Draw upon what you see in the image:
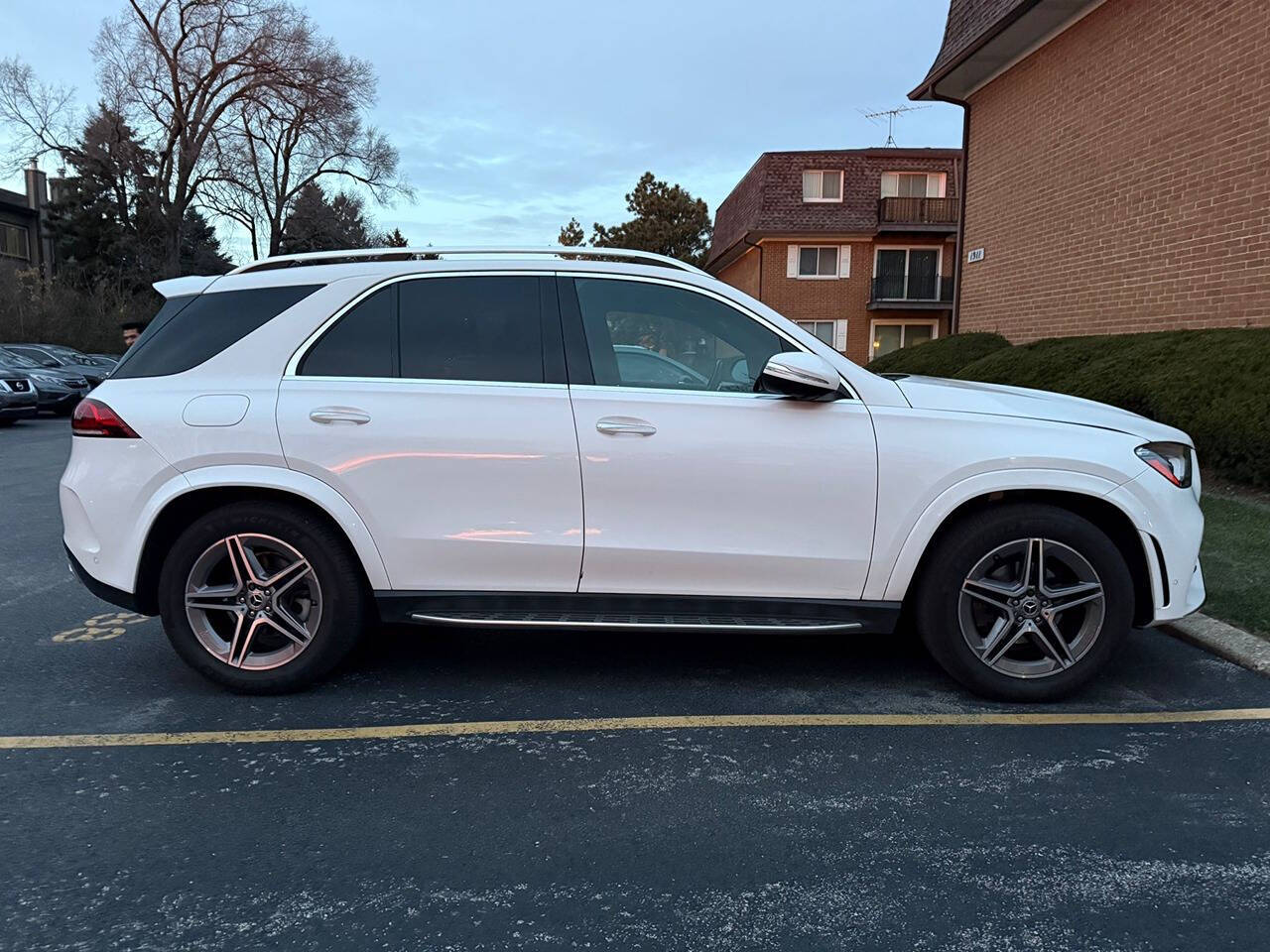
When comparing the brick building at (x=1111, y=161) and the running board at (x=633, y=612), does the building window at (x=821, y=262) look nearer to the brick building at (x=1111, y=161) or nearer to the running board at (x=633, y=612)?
the brick building at (x=1111, y=161)

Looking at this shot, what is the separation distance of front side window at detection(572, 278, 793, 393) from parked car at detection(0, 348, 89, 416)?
18933mm

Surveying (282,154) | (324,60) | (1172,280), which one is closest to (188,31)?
(324,60)

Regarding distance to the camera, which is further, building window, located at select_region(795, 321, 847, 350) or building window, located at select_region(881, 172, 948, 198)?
building window, located at select_region(795, 321, 847, 350)

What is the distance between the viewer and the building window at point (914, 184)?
33.2 meters

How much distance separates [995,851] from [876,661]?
5.48 feet

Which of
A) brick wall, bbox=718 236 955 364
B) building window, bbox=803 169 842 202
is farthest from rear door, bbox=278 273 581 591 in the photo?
building window, bbox=803 169 842 202

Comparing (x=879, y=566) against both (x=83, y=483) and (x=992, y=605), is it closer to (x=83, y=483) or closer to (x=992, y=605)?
(x=992, y=605)

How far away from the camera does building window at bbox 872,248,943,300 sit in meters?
33.5

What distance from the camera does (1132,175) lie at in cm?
1129

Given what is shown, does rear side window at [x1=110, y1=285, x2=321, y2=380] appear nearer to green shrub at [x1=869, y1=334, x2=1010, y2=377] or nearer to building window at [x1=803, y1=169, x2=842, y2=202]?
green shrub at [x1=869, y1=334, x2=1010, y2=377]

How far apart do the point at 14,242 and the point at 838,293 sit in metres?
43.8

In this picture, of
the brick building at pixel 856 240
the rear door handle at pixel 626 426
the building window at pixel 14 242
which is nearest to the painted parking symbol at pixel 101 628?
the rear door handle at pixel 626 426

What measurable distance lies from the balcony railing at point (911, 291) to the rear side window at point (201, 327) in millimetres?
31659

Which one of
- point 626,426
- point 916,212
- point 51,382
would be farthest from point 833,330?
point 626,426
